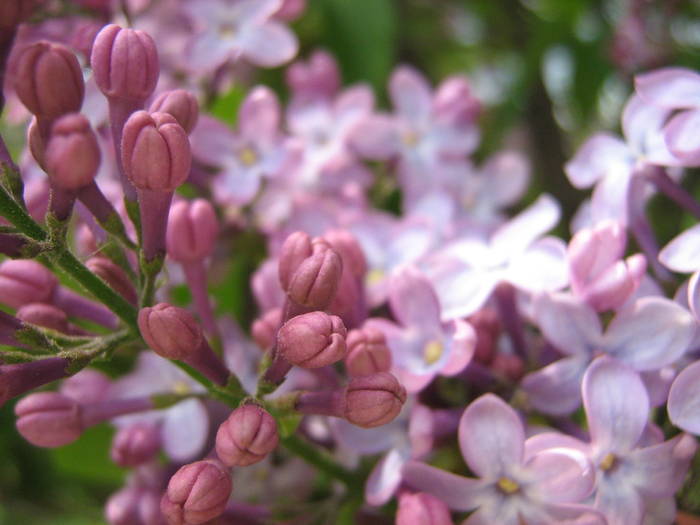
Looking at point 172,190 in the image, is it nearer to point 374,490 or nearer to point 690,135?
point 374,490

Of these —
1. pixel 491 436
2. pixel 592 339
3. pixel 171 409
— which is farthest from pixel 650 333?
pixel 171 409

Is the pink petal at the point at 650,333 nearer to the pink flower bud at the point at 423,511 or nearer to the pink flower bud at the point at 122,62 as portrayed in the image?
the pink flower bud at the point at 423,511

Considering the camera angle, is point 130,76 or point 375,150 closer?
point 130,76

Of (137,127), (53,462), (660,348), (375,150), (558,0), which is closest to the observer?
(137,127)

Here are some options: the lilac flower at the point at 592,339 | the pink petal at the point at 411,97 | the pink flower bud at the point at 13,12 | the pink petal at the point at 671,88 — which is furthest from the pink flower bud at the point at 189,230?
the pink petal at the point at 411,97

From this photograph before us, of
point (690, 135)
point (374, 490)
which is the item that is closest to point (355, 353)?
point (374, 490)

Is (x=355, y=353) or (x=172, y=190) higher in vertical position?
(x=172, y=190)

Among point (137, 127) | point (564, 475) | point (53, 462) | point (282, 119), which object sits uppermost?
point (137, 127)
